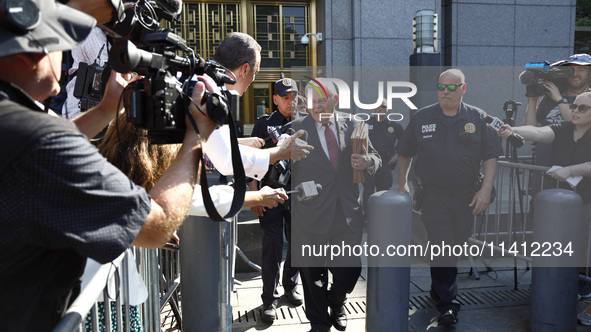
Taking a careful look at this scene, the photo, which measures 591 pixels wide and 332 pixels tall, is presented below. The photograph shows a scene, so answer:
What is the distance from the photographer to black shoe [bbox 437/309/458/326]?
3928 millimetres

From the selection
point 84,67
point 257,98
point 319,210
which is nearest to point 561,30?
point 257,98

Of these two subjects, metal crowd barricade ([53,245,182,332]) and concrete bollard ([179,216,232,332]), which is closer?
metal crowd barricade ([53,245,182,332])

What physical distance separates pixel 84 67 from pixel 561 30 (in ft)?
47.7

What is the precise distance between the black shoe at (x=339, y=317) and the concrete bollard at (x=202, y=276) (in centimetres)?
140

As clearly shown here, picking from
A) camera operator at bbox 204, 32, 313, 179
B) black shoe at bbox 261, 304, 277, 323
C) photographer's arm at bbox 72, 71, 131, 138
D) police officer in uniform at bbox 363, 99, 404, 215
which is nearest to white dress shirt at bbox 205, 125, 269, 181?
camera operator at bbox 204, 32, 313, 179

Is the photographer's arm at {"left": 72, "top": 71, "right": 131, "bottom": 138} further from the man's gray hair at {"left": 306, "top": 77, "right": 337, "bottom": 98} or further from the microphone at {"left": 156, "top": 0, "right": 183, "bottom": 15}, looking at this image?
the man's gray hair at {"left": 306, "top": 77, "right": 337, "bottom": 98}

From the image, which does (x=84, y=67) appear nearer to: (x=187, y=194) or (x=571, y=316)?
(x=187, y=194)

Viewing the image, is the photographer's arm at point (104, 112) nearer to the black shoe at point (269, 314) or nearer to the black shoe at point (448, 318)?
the black shoe at point (269, 314)

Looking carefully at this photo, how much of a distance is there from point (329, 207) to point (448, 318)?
1.31 metres

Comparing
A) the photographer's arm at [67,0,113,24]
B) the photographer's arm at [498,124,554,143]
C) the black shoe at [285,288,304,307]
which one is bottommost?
the black shoe at [285,288,304,307]

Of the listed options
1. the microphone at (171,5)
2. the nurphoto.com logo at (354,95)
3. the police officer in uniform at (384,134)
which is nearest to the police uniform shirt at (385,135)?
the police officer in uniform at (384,134)

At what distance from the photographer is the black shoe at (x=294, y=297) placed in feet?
14.6

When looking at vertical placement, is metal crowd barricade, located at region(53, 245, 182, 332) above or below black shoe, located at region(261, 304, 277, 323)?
above

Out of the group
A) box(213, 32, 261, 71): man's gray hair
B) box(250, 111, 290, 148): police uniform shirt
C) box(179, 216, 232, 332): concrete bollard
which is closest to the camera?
box(179, 216, 232, 332): concrete bollard
